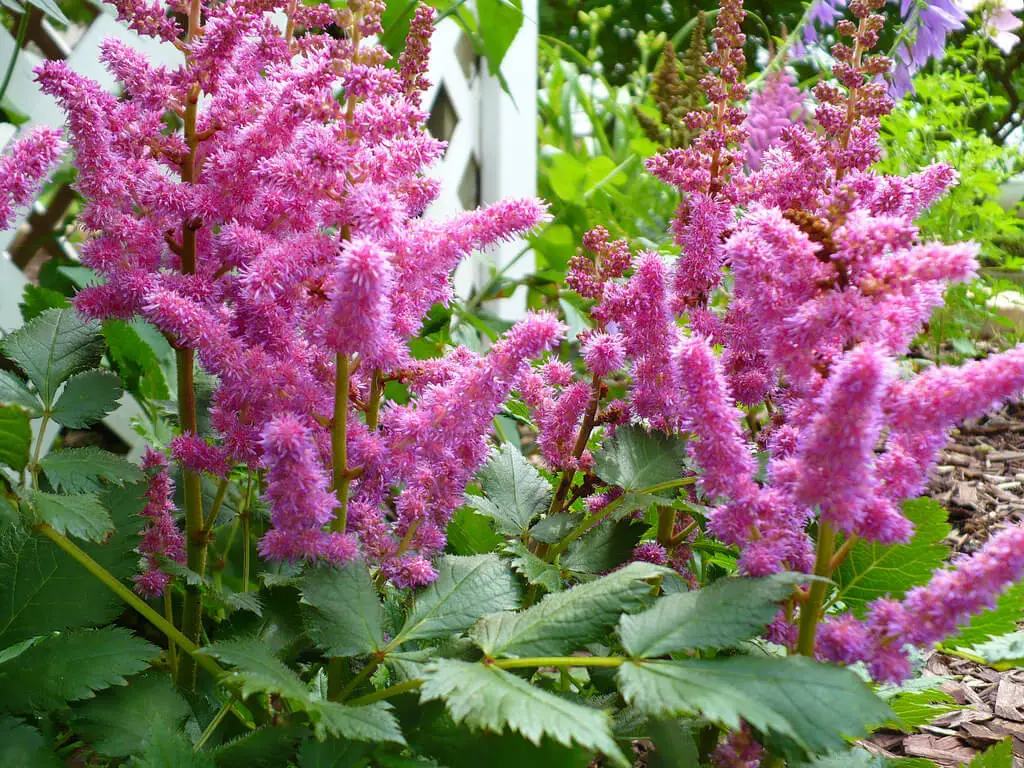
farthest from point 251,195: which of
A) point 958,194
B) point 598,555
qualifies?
point 958,194

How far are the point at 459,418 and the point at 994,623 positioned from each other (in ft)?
1.50

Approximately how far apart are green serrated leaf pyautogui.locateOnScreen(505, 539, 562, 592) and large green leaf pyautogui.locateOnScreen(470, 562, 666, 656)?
70mm

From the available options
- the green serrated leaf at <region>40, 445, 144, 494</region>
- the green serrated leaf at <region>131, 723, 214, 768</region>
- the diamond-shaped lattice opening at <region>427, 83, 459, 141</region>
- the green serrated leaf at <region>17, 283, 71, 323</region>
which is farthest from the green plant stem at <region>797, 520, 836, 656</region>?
the diamond-shaped lattice opening at <region>427, 83, 459, 141</region>

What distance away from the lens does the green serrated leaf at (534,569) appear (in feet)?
2.34

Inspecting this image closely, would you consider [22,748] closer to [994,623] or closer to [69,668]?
[69,668]

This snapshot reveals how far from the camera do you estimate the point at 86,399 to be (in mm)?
817

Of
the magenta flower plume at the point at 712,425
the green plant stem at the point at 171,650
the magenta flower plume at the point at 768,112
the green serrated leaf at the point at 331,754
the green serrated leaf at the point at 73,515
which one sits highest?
the magenta flower plume at the point at 768,112

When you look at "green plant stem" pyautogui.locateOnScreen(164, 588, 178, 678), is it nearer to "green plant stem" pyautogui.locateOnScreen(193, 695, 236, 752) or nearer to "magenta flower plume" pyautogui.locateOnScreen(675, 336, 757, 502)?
"green plant stem" pyautogui.locateOnScreen(193, 695, 236, 752)

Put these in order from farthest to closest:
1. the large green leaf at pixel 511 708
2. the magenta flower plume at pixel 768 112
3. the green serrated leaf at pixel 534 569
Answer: the magenta flower plume at pixel 768 112
the green serrated leaf at pixel 534 569
the large green leaf at pixel 511 708

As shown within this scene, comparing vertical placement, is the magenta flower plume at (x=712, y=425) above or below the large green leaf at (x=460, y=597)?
above

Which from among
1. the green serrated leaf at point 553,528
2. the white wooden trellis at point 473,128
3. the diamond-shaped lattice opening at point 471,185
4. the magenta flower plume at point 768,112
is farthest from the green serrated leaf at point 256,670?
the diamond-shaped lattice opening at point 471,185

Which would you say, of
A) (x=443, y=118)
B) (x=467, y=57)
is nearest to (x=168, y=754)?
Answer: (x=443, y=118)

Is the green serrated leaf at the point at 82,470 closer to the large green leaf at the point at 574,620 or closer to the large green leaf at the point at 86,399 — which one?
the large green leaf at the point at 86,399

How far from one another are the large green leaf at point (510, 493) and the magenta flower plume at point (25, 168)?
1.35 feet
